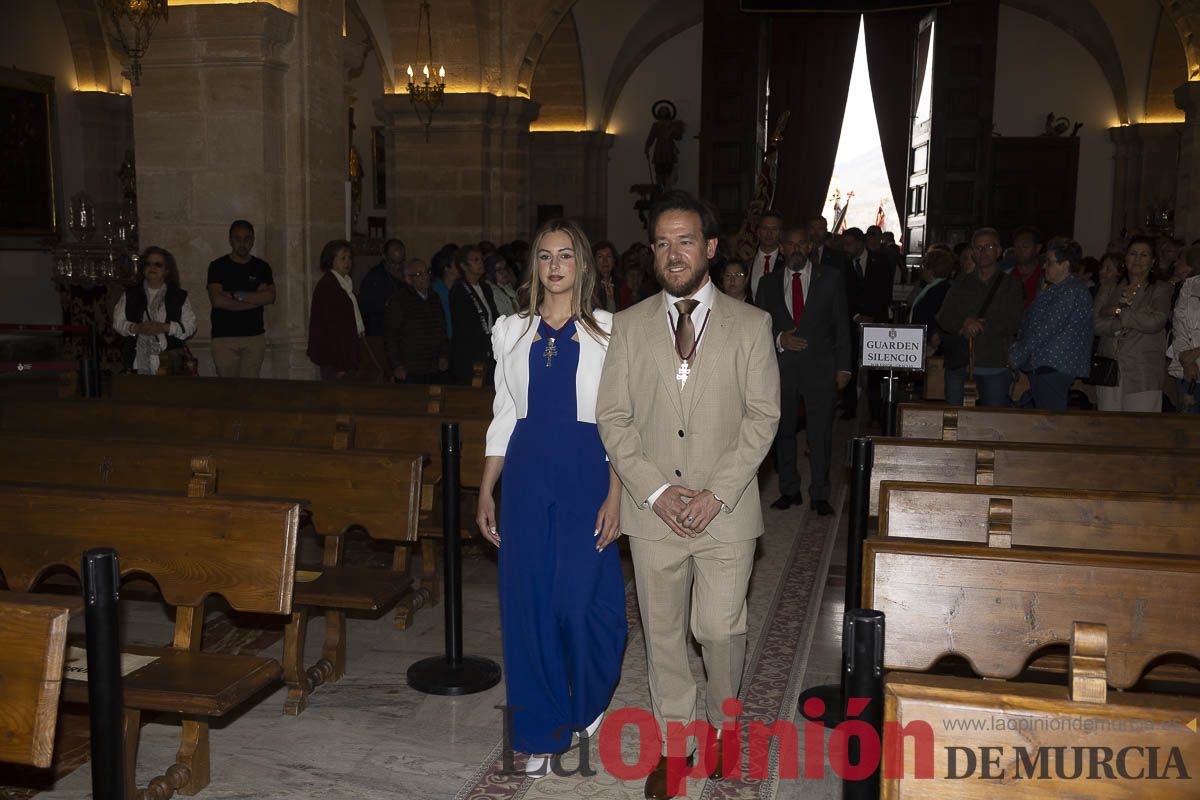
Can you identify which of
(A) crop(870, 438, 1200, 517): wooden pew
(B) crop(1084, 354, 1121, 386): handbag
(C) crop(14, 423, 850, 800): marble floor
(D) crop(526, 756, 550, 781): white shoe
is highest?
(B) crop(1084, 354, 1121, 386): handbag

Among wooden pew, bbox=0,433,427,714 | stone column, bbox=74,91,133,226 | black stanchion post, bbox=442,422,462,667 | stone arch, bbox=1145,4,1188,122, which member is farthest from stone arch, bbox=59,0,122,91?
stone arch, bbox=1145,4,1188,122

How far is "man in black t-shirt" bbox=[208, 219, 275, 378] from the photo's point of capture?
23.3 feet

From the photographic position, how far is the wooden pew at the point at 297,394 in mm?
5660

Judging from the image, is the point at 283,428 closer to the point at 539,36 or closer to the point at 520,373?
the point at 520,373

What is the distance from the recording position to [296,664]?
146 inches

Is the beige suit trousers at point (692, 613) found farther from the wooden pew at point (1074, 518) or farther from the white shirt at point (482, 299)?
the white shirt at point (482, 299)

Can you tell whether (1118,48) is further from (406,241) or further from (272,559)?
(272,559)

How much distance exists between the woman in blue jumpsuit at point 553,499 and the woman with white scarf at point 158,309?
14.1ft

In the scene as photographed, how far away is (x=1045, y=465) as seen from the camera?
3865 mm

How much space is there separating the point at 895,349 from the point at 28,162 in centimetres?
1165

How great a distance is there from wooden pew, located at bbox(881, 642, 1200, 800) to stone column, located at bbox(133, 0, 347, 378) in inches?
261

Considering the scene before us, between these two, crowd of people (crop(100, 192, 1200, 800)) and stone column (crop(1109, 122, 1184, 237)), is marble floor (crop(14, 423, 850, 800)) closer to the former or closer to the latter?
crowd of people (crop(100, 192, 1200, 800))

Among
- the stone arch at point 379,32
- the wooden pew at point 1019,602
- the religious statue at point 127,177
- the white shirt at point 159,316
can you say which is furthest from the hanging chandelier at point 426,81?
the wooden pew at point 1019,602

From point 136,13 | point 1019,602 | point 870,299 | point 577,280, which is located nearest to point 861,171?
point 870,299
